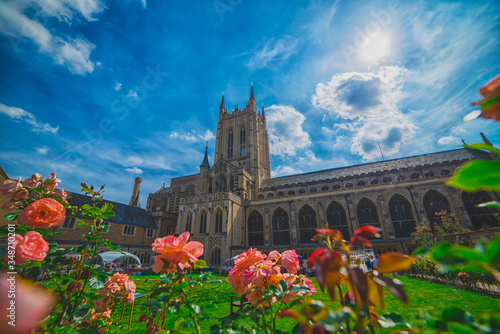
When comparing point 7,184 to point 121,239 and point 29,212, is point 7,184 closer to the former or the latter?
point 29,212

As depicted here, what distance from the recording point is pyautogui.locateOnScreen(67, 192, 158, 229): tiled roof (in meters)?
23.3

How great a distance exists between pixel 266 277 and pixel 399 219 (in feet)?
80.8

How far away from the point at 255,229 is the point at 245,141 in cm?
1469

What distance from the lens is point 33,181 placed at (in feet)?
7.04

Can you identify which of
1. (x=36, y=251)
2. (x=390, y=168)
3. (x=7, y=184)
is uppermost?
(x=390, y=168)

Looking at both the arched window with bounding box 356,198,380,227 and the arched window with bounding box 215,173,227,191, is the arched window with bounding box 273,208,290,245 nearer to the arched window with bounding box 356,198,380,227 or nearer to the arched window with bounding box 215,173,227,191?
the arched window with bounding box 356,198,380,227

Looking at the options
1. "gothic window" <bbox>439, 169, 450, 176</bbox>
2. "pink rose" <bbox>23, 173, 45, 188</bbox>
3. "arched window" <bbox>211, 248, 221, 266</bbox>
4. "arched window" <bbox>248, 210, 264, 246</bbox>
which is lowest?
"arched window" <bbox>211, 248, 221, 266</bbox>

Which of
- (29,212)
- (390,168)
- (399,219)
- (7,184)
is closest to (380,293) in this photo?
(29,212)

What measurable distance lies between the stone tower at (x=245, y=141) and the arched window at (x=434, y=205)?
18.6 meters

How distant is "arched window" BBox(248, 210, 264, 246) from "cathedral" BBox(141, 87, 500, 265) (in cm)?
11

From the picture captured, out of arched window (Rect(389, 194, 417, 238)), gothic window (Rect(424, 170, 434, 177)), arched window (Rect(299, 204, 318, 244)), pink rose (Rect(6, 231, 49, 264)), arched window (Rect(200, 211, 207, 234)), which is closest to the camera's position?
pink rose (Rect(6, 231, 49, 264))

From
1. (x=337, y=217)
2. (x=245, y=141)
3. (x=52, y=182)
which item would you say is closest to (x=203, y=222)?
(x=337, y=217)

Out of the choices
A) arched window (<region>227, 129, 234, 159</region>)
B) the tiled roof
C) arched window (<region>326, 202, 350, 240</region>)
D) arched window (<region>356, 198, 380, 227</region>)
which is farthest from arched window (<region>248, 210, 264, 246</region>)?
the tiled roof

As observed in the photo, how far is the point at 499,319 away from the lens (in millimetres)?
785
